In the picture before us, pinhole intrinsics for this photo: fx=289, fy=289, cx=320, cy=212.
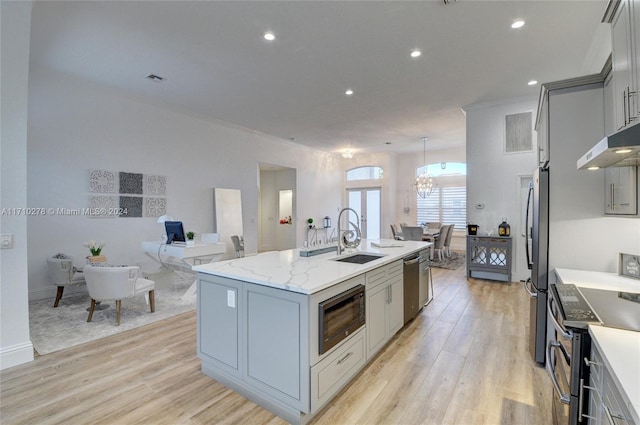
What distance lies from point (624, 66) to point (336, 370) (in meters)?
2.67

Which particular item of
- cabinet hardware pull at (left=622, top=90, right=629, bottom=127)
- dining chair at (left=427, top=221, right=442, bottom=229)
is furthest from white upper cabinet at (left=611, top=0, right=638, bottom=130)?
dining chair at (left=427, top=221, right=442, bottom=229)

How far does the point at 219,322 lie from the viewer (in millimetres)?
2320

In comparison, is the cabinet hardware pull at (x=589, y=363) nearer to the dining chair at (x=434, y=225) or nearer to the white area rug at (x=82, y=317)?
the white area rug at (x=82, y=317)

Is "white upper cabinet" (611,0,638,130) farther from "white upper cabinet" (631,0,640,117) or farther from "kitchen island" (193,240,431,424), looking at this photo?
"kitchen island" (193,240,431,424)

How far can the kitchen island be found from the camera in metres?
1.88

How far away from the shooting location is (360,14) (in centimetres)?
304

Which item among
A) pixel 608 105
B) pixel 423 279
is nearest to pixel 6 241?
pixel 423 279

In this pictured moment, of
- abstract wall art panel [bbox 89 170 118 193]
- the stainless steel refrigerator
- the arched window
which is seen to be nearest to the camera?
the stainless steel refrigerator

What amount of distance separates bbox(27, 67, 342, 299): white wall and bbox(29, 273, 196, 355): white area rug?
713 millimetres

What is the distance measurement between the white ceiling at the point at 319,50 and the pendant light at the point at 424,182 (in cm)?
331

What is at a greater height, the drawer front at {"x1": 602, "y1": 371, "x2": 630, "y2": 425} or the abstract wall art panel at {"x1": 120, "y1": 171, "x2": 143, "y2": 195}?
the abstract wall art panel at {"x1": 120, "y1": 171, "x2": 143, "y2": 195}

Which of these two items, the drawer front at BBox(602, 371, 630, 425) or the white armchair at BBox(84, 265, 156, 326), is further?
the white armchair at BBox(84, 265, 156, 326)

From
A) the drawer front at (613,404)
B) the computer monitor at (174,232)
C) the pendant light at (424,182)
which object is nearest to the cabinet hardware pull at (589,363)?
the drawer front at (613,404)

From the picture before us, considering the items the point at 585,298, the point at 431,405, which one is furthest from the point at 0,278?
the point at 585,298
